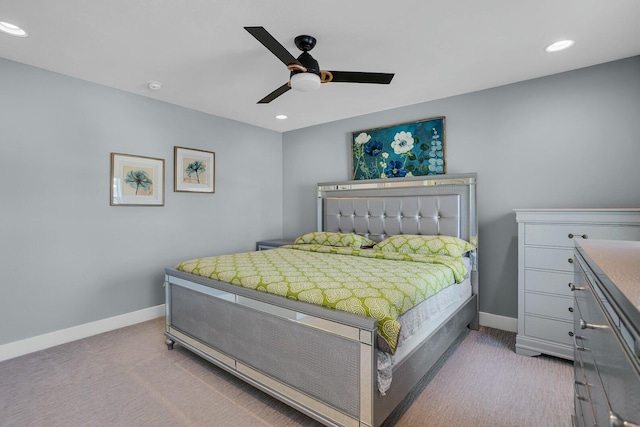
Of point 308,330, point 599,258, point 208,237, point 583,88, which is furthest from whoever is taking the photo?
point 208,237

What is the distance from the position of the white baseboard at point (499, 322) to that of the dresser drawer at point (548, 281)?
684mm

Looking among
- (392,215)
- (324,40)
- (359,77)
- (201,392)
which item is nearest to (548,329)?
(392,215)

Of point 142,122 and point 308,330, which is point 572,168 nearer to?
point 308,330

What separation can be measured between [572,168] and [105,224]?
4.59m

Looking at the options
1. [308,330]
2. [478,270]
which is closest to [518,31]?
[478,270]

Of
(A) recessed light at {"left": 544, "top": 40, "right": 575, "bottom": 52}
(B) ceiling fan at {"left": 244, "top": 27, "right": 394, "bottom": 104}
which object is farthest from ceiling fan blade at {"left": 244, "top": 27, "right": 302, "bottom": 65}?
(A) recessed light at {"left": 544, "top": 40, "right": 575, "bottom": 52}

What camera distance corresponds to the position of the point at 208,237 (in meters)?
4.12

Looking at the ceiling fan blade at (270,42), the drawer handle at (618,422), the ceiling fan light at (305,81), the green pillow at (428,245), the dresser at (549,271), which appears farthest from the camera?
the green pillow at (428,245)

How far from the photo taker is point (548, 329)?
2602mm

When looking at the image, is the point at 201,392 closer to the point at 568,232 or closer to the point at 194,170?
the point at 194,170

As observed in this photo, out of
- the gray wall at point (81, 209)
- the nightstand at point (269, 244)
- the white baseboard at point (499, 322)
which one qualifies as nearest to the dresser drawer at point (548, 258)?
the white baseboard at point (499, 322)

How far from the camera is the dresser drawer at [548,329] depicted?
253cm

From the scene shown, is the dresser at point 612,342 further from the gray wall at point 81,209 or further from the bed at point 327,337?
the gray wall at point 81,209

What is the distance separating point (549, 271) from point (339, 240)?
2.04 m
